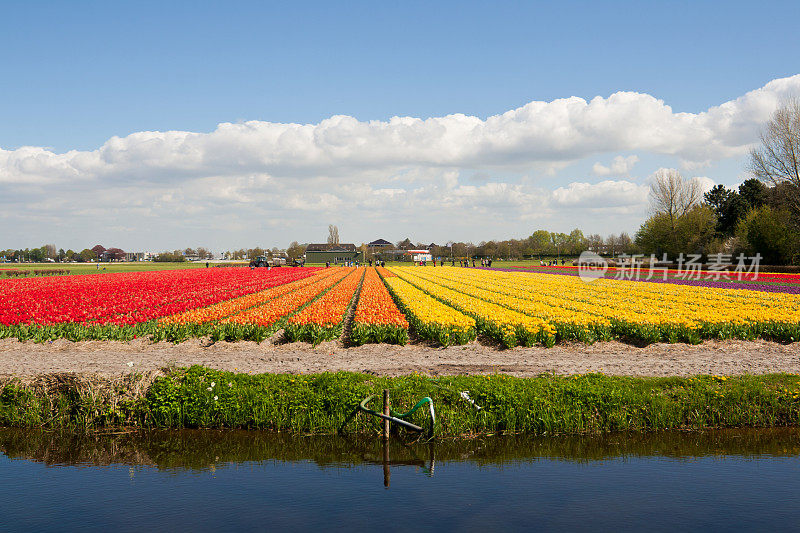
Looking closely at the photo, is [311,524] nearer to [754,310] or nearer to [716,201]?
[754,310]

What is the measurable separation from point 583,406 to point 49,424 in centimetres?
961

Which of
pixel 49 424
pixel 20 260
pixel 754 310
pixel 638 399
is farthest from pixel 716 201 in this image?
pixel 20 260

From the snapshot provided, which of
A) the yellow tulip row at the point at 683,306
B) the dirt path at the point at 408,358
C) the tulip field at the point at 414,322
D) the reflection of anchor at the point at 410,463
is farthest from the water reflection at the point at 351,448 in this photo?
the yellow tulip row at the point at 683,306

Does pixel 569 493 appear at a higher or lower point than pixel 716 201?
lower

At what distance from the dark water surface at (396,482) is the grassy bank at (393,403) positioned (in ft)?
0.95

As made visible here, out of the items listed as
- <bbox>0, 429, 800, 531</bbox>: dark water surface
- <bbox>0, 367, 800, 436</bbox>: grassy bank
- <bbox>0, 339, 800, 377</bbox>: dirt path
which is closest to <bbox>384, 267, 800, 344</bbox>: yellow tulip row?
<bbox>0, 339, 800, 377</bbox>: dirt path

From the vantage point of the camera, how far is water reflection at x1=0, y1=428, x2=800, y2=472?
859 centimetres

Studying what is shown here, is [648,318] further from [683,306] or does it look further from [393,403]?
[393,403]

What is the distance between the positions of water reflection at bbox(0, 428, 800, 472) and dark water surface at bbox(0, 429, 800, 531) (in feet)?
0.11

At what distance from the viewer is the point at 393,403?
9.63 meters

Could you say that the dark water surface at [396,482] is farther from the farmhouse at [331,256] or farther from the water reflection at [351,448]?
the farmhouse at [331,256]

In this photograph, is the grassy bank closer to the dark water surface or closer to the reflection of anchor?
the dark water surface

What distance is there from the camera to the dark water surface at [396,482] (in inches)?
258

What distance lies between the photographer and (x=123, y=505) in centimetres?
701
